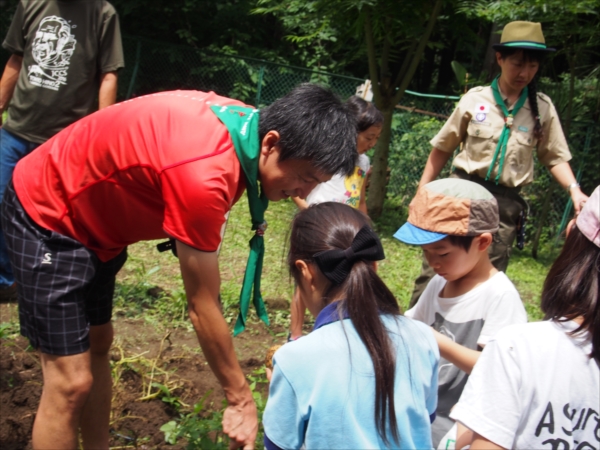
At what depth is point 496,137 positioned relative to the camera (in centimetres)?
381

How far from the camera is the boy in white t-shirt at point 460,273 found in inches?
96.3

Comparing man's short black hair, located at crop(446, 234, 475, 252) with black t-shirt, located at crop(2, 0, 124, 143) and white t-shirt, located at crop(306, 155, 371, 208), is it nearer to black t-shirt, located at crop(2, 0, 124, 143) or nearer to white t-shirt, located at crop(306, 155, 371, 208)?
white t-shirt, located at crop(306, 155, 371, 208)

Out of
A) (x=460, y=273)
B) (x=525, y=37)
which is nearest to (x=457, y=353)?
(x=460, y=273)

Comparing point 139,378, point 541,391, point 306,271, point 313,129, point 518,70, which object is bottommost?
point 139,378

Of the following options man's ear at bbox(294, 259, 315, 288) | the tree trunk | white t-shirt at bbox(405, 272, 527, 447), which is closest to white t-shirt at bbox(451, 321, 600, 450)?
man's ear at bbox(294, 259, 315, 288)

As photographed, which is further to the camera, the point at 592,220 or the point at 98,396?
the point at 98,396

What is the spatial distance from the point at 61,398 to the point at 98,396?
404 millimetres

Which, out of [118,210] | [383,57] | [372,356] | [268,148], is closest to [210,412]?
[118,210]

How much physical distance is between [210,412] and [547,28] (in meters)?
5.75

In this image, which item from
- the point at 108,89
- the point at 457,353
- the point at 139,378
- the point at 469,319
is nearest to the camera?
the point at 457,353

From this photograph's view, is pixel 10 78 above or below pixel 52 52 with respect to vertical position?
below

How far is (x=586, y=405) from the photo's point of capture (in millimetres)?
1554

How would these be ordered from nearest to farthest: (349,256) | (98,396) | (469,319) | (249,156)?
(349,256) < (249,156) < (469,319) < (98,396)

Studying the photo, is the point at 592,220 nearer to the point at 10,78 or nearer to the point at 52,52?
the point at 52,52
